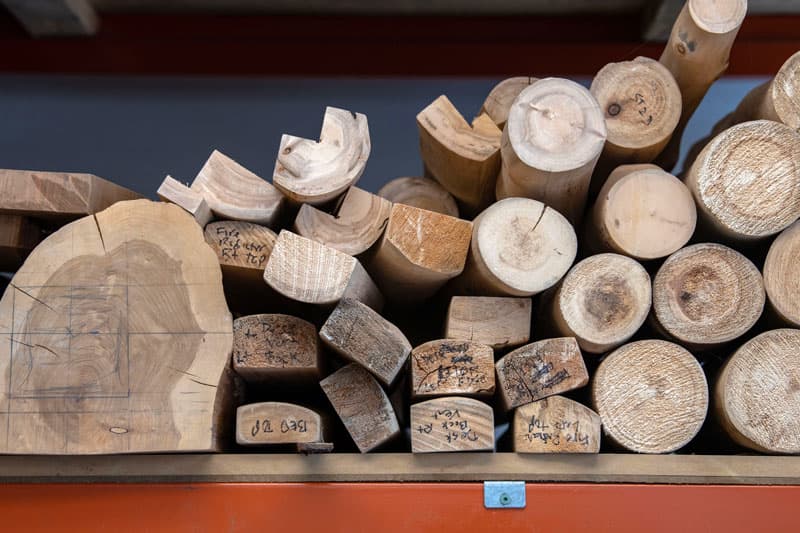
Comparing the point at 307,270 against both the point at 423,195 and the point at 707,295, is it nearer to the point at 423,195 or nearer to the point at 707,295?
the point at 423,195

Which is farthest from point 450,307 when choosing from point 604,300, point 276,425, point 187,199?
point 187,199

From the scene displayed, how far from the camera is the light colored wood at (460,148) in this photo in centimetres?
163

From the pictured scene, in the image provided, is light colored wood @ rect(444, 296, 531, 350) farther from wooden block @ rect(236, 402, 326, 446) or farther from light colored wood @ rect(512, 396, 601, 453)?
wooden block @ rect(236, 402, 326, 446)

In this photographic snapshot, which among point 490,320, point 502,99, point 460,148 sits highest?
point 502,99

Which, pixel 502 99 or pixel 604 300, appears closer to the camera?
pixel 604 300

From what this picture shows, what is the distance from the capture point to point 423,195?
5.85ft

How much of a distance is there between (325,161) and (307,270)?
24 cm

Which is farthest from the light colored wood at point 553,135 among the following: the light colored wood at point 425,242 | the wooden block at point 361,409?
the wooden block at point 361,409

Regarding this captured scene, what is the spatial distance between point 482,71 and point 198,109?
101cm

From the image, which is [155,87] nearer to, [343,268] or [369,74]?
[369,74]

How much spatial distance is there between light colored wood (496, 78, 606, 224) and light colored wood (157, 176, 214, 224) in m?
0.59

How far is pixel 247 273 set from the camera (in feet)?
4.88

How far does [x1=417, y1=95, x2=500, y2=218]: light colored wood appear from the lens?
163 centimetres

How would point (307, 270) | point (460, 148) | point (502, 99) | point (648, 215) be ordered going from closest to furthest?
point (307, 270), point (648, 215), point (460, 148), point (502, 99)
